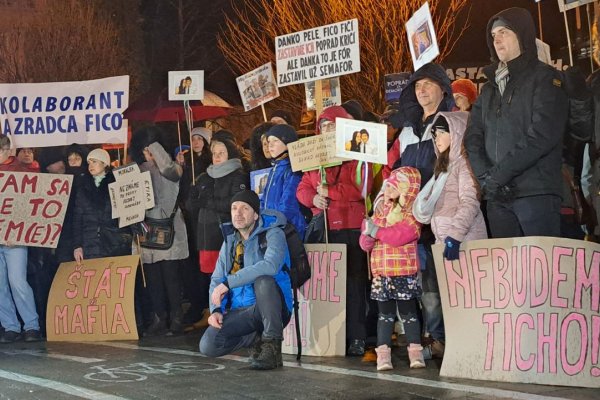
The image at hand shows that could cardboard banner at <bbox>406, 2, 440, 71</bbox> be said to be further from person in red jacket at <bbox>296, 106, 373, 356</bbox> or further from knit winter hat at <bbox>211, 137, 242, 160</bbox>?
knit winter hat at <bbox>211, 137, 242, 160</bbox>

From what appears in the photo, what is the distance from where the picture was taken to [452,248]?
755cm

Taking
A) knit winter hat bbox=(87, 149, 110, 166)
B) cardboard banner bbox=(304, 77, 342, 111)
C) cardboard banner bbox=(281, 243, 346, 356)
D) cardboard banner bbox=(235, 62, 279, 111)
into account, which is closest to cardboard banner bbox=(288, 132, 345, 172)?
cardboard banner bbox=(281, 243, 346, 356)

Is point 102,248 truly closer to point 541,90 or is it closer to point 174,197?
point 174,197

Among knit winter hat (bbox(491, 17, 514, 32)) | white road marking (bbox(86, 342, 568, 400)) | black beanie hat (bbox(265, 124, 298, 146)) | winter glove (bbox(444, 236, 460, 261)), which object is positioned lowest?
white road marking (bbox(86, 342, 568, 400))

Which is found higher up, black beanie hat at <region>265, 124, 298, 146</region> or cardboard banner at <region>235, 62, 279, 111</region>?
cardboard banner at <region>235, 62, 279, 111</region>

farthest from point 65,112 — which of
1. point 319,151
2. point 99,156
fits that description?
point 319,151

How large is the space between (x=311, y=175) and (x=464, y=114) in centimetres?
173

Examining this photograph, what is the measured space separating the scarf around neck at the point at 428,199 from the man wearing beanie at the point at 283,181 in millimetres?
1769

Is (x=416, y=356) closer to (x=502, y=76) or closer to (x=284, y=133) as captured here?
(x=502, y=76)

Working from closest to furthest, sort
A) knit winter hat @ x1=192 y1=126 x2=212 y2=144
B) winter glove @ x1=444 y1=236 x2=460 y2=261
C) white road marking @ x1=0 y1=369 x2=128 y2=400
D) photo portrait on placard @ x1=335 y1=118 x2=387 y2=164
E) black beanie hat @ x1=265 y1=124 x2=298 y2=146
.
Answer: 1. white road marking @ x1=0 y1=369 x2=128 y2=400
2. winter glove @ x1=444 y1=236 x2=460 y2=261
3. photo portrait on placard @ x1=335 y1=118 x2=387 y2=164
4. black beanie hat @ x1=265 y1=124 x2=298 y2=146
5. knit winter hat @ x1=192 y1=126 x2=212 y2=144

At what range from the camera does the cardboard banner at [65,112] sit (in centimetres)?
1209

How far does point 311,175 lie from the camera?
9.35 m

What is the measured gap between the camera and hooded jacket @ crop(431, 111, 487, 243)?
7.69m

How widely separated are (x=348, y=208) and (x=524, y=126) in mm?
2213
